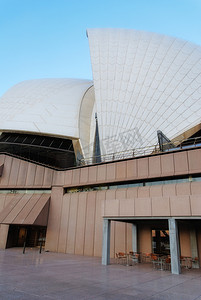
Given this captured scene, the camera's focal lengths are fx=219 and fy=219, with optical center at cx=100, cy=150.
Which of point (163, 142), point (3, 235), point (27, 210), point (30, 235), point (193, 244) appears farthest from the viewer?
point (30, 235)

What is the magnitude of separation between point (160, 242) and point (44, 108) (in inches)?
699

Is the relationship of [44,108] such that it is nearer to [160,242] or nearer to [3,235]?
[3,235]

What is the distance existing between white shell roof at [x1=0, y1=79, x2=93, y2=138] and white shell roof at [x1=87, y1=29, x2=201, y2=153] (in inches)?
182

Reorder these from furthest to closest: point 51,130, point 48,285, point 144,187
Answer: point 51,130, point 144,187, point 48,285

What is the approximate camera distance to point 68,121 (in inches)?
898

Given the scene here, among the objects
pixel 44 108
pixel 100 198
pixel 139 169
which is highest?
pixel 44 108

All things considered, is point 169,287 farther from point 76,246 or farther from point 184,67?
point 184,67

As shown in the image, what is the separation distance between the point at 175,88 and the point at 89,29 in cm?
1233

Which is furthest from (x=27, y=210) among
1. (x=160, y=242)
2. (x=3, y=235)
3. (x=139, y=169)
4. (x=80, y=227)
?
(x=160, y=242)

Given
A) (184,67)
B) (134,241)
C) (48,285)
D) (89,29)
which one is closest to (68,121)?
(89,29)

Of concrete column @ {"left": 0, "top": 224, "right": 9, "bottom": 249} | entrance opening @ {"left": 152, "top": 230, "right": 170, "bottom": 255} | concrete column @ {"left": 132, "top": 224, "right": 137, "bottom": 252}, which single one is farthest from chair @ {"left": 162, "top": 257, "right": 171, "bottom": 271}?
concrete column @ {"left": 0, "top": 224, "right": 9, "bottom": 249}

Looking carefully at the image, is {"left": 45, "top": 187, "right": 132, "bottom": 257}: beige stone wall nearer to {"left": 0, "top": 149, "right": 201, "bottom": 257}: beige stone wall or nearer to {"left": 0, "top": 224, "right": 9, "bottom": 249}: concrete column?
{"left": 0, "top": 149, "right": 201, "bottom": 257}: beige stone wall

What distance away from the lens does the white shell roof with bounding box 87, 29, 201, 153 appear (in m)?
17.1

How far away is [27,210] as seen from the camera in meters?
Result: 17.2
